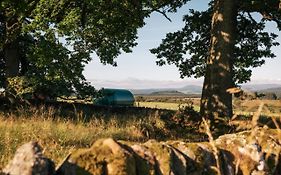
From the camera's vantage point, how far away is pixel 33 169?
4.00m

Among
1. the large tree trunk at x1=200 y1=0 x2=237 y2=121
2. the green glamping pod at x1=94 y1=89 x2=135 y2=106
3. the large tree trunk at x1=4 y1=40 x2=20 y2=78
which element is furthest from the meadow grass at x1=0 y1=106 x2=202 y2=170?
the green glamping pod at x1=94 y1=89 x2=135 y2=106

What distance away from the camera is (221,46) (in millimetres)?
16797

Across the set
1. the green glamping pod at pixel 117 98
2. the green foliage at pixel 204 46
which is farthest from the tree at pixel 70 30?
the green glamping pod at pixel 117 98

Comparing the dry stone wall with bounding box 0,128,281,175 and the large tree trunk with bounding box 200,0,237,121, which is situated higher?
the large tree trunk with bounding box 200,0,237,121

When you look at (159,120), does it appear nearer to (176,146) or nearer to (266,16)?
(266,16)

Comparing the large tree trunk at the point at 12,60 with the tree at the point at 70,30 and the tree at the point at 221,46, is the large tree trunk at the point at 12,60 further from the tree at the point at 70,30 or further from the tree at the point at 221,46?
the tree at the point at 221,46

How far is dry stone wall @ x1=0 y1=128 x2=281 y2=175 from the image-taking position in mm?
4094

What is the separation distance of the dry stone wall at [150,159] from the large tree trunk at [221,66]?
33.7ft

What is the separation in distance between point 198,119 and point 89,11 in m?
6.95

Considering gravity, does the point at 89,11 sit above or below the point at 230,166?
above

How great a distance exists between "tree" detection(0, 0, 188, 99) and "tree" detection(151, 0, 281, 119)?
6.02 ft

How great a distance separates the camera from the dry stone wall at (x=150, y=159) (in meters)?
4.09

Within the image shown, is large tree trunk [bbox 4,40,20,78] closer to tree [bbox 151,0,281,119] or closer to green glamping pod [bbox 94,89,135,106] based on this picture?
tree [bbox 151,0,281,119]

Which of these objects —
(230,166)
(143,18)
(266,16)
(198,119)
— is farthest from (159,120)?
(230,166)
